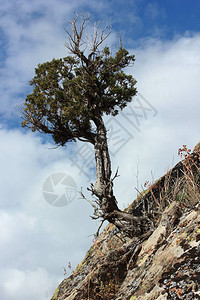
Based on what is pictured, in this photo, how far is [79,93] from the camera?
30.3 ft

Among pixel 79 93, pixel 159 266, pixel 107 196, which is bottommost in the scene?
pixel 159 266

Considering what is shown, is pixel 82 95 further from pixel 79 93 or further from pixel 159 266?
pixel 159 266

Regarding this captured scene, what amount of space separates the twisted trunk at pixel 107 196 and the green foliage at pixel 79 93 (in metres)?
0.59

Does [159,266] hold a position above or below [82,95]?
below

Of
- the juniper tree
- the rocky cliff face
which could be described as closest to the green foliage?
the juniper tree

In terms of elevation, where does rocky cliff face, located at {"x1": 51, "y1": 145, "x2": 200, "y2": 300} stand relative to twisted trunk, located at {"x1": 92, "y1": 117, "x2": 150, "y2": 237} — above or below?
below

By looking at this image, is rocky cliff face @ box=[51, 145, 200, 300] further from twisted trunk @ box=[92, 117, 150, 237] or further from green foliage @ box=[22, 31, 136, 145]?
green foliage @ box=[22, 31, 136, 145]

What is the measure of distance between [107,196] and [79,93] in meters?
3.61

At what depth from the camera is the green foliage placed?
366 inches

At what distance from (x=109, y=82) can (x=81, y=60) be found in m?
1.25

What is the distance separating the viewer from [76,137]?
9.67 meters

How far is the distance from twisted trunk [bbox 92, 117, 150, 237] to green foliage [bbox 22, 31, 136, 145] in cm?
59

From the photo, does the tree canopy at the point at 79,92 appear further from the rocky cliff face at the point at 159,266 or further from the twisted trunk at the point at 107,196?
the rocky cliff face at the point at 159,266

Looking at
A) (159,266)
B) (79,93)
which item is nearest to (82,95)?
(79,93)
